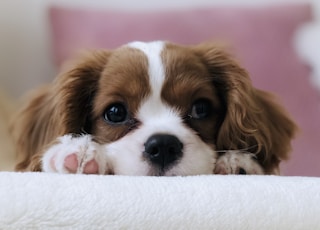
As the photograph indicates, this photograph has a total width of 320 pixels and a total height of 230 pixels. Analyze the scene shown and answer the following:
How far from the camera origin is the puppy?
3.85 ft

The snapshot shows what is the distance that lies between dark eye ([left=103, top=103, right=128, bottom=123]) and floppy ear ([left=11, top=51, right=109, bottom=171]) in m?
0.08

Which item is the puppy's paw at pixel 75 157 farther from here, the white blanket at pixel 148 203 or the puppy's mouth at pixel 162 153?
the white blanket at pixel 148 203

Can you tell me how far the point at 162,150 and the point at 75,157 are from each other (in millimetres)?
163

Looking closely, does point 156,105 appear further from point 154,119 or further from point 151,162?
point 151,162

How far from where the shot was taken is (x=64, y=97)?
1379 millimetres

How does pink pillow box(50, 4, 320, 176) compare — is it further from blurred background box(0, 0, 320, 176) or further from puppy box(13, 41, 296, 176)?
puppy box(13, 41, 296, 176)

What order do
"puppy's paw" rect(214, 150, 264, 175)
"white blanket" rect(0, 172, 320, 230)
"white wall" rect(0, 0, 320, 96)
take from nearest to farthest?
"white blanket" rect(0, 172, 320, 230), "puppy's paw" rect(214, 150, 264, 175), "white wall" rect(0, 0, 320, 96)

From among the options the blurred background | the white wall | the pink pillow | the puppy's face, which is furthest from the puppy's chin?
the white wall

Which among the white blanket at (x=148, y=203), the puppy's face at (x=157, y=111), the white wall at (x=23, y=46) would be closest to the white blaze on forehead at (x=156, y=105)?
the puppy's face at (x=157, y=111)

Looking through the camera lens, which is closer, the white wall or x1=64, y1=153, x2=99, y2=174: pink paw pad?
x1=64, y1=153, x2=99, y2=174: pink paw pad

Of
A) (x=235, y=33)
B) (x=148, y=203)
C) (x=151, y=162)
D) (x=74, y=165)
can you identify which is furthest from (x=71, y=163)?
(x=235, y=33)

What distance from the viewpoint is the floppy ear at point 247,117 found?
4.38ft

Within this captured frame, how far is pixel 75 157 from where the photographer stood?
1135mm

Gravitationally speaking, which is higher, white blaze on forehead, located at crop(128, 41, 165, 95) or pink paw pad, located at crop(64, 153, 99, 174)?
white blaze on forehead, located at crop(128, 41, 165, 95)
